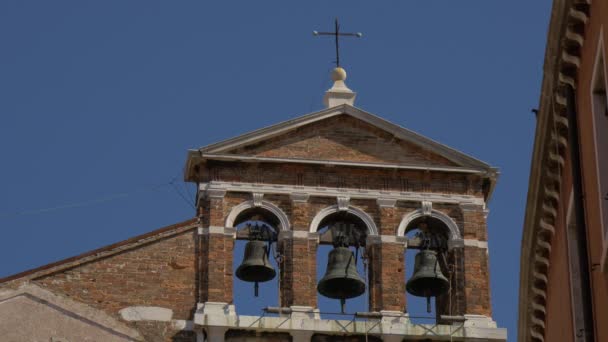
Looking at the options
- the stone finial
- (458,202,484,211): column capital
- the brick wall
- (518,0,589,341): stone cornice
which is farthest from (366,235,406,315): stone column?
(518,0,589,341): stone cornice

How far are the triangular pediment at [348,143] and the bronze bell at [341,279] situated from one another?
6.30 ft

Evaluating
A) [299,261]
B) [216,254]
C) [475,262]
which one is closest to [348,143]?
[299,261]

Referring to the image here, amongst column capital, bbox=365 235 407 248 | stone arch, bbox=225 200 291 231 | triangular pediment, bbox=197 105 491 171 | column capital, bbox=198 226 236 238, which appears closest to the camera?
column capital, bbox=198 226 236 238

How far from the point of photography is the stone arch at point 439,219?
107 ft

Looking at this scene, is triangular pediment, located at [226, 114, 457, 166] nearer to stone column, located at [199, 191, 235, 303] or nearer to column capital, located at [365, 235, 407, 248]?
stone column, located at [199, 191, 235, 303]

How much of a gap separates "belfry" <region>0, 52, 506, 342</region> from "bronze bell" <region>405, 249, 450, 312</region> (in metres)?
0.03

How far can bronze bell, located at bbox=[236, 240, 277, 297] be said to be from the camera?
31.7 meters

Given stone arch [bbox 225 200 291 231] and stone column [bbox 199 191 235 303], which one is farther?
stone arch [bbox 225 200 291 231]

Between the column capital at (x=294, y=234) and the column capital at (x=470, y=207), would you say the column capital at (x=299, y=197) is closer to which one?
the column capital at (x=294, y=234)

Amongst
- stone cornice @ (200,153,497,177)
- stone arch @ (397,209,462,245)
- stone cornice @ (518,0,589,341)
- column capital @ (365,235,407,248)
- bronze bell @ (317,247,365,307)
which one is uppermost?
stone cornice @ (200,153,497,177)

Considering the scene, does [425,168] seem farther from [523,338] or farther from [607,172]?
[607,172]

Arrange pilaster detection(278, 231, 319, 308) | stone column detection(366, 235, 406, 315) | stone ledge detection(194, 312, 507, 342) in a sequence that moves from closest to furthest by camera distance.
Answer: stone ledge detection(194, 312, 507, 342) < pilaster detection(278, 231, 319, 308) < stone column detection(366, 235, 406, 315)

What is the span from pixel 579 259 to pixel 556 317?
2887 mm

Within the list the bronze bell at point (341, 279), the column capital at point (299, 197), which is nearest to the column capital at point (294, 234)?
the column capital at point (299, 197)
